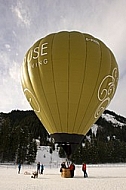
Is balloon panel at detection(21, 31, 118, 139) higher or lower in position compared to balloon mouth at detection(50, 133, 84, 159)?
higher

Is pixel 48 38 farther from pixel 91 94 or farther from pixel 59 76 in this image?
pixel 91 94

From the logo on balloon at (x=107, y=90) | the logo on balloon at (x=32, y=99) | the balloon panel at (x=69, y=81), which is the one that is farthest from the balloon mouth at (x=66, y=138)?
the logo on balloon at (x=32, y=99)

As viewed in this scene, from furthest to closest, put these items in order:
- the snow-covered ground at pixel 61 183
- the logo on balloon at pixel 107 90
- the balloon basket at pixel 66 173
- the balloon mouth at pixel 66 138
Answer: the balloon basket at pixel 66 173 < the logo on balloon at pixel 107 90 < the balloon mouth at pixel 66 138 < the snow-covered ground at pixel 61 183

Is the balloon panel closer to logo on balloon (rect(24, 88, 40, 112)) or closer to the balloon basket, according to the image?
logo on balloon (rect(24, 88, 40, 112))

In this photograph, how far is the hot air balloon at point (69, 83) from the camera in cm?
1530

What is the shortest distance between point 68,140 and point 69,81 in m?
3.78

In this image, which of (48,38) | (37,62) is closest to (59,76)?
(37,62)

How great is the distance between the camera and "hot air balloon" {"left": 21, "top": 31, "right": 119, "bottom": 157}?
50.2 feet

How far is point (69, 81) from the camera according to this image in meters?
15.3

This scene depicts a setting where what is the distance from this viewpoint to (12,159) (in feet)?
178

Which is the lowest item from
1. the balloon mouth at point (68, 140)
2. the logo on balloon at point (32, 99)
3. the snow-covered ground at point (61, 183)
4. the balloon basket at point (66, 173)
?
the snow-covered ground at point (61, 183)

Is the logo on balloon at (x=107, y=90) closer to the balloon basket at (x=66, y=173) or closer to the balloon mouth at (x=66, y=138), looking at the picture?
the balloon mouth at (x=66, y=138)

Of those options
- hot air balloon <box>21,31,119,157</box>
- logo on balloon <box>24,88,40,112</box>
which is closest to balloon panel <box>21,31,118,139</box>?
hot air balloon <box>21,31,119,157</box>

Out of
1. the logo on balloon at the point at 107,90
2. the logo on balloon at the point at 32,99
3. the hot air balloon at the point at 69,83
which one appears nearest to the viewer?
the hot air balloon at the point at 69,83
